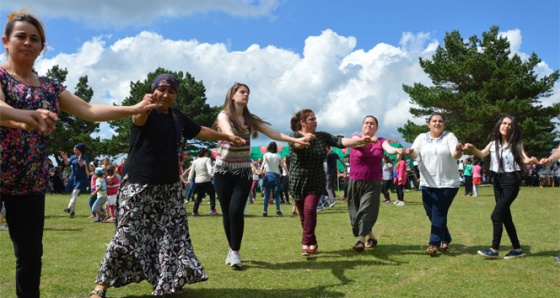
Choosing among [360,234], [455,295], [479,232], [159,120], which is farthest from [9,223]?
[479,232]

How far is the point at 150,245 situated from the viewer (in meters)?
4.30

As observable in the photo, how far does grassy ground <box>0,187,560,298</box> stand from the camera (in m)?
4.74

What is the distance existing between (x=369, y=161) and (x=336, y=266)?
1851 mm

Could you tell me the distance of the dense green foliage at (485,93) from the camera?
127 ft

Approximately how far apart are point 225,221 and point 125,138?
4220cm

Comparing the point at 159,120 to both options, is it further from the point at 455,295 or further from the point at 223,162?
the point at 455,295

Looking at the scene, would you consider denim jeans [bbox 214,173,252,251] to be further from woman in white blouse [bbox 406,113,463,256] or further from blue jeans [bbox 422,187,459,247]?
blue jeans [bbox 422,187,459,247]

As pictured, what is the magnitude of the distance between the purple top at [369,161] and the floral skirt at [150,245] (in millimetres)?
3447

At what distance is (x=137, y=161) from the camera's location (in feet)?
14.2

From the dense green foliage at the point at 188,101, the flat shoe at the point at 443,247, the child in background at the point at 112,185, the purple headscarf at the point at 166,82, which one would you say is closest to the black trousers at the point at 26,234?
the purple headscarf at the point at 166,82

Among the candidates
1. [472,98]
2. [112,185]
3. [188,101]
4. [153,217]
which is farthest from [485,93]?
[153,217]

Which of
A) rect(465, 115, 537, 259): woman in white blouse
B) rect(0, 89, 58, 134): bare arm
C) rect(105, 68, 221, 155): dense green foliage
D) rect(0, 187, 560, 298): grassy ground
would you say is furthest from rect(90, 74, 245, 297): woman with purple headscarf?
rect(105, 68, 221, 155): dense green foliage

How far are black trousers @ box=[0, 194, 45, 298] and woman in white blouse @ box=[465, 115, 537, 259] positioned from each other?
211 inches

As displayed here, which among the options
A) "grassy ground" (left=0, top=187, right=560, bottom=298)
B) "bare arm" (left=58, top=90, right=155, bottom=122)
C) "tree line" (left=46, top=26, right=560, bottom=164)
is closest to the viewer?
"bare arm" (left=58, top=90, right=155, bottom=122)
